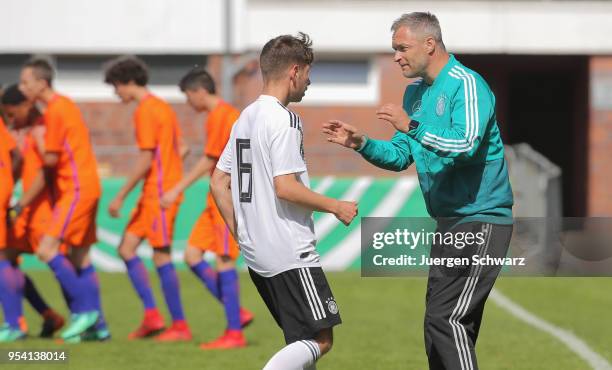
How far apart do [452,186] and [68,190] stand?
4644 millimetres

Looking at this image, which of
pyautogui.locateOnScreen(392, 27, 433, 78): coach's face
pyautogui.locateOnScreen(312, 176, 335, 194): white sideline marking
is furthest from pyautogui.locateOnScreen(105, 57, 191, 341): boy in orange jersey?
pyautogui.locateOnScreen(312, 176, 335, 194): white sideline marking

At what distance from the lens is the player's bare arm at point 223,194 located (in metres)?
6.61

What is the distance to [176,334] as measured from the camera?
10484 millimetres

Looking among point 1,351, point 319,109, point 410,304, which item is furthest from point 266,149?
point 319,109

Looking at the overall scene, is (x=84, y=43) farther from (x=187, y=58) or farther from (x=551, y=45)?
(x=551, y=45)

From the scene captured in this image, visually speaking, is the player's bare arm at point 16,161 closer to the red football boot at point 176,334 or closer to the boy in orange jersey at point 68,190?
the boy in orange jersey at point 68,190

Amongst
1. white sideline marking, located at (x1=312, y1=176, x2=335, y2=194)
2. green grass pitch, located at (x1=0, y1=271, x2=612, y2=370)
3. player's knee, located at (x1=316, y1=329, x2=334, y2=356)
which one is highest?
player's knee, located at (x1=316, y1=329, x2=334, y2=356)

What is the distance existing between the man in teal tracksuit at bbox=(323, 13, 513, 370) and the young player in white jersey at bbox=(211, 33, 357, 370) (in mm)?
277

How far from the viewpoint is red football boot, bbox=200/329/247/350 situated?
9891mm

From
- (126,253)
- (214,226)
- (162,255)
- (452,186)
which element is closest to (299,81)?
(452,186)

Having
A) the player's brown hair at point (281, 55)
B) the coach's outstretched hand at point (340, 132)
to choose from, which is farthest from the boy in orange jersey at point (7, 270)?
the coach's outstretched hand at point (340, 132)

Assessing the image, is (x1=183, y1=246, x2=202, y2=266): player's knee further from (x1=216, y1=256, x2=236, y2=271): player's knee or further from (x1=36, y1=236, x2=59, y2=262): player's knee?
(x1=36, y1=236, x2=59, y2=262): player's knee

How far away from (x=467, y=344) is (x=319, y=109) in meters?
16.2

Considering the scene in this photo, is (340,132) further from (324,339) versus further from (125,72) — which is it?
(125,72)
